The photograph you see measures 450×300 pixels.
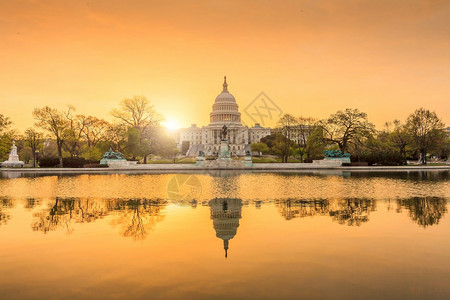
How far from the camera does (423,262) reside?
952cm

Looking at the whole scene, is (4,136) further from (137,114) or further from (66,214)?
(66,214)

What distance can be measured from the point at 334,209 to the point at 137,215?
913cm

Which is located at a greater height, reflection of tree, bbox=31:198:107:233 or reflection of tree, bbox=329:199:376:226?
reflection of tree, bbox=31:198:107:233

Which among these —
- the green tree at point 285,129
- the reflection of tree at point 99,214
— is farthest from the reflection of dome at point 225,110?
the reflection of tree at point 99,214

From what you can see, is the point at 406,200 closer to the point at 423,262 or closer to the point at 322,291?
the point at 423,262

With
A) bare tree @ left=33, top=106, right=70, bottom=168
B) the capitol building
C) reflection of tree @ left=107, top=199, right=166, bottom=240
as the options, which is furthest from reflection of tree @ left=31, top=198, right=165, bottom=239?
the capitol building

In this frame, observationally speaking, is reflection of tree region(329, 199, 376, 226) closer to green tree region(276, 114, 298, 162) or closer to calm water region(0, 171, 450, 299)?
calm water region(0, 171, 450, 299)

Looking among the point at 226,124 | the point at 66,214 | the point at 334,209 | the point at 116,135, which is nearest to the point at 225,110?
the point at 226,124

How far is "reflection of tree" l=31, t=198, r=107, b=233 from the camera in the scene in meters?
14.3

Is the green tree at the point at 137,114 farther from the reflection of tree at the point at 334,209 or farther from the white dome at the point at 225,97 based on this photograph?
the white dome at the point at 225,97

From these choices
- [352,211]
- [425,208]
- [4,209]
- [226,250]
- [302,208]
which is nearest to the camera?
[226,250]

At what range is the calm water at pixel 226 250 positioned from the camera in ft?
26.0

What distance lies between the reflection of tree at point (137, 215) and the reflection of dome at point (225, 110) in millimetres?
146218

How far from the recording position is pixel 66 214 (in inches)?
655
